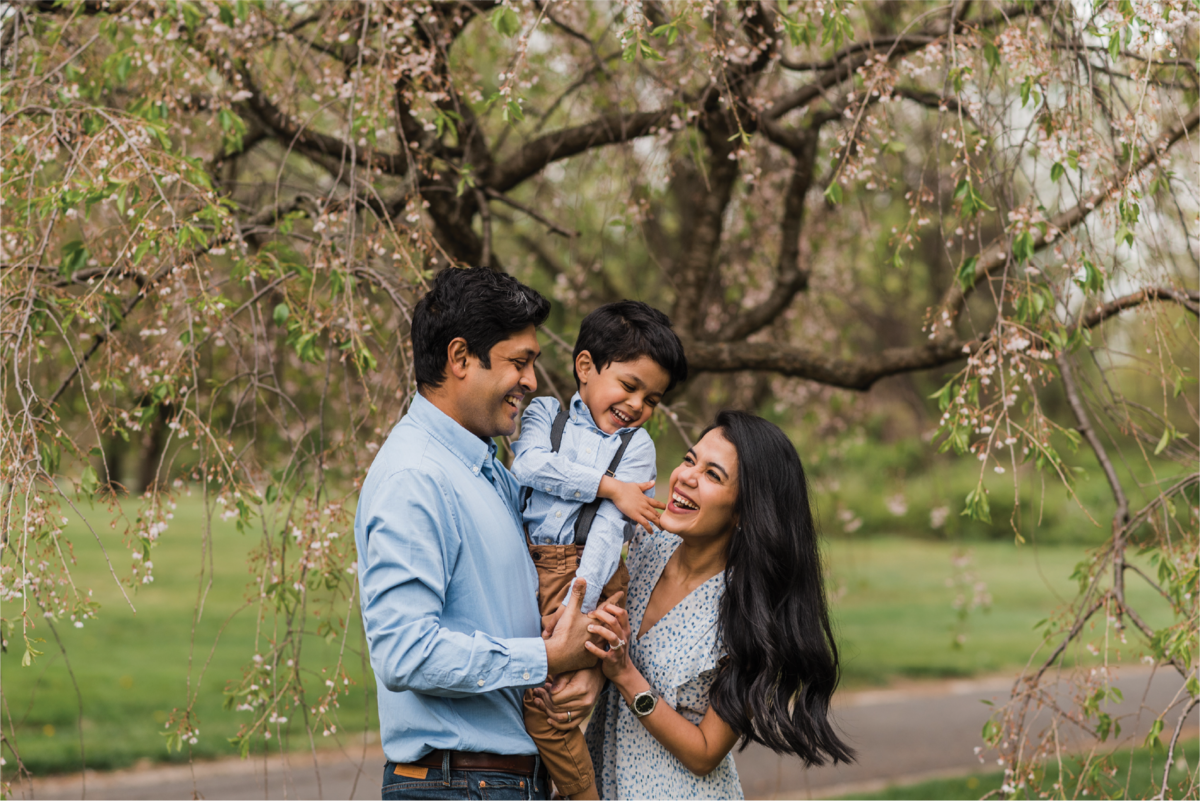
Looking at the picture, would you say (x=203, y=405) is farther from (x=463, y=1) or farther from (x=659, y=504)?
(x=659, y=504)

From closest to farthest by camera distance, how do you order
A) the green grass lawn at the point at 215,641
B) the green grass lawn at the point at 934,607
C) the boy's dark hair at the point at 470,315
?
the boy's dark hair at the point at 470,315 < the green grass lawn at the point at 215,641 < the green grass lawn at the point at 934,607

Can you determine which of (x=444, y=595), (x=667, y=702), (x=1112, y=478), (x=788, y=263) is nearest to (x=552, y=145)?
(x=788, y=263)

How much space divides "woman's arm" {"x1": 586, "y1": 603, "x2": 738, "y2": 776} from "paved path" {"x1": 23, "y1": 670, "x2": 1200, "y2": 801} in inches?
110

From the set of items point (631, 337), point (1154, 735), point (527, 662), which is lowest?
point (1154, 735)

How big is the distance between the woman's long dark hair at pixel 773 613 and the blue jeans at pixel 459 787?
53cm

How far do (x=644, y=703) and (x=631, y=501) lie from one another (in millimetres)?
460

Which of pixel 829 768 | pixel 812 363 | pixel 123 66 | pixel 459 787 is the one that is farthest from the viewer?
pixel 829 768

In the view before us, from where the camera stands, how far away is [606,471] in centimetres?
238

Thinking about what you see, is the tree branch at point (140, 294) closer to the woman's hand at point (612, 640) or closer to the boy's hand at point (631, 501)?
the boy's hand at point (631, 501)

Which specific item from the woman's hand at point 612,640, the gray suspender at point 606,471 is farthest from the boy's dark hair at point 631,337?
the woman's hand at point 612,640

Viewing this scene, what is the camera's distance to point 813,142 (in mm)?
4570

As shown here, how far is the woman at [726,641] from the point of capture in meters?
2.26

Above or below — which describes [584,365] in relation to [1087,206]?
below

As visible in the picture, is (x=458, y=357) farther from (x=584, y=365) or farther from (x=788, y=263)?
(x=788, y=263)
